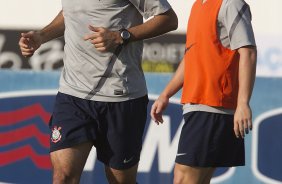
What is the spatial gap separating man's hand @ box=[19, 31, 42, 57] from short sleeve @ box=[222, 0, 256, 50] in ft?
3.48

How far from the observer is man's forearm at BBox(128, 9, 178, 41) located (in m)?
4.52

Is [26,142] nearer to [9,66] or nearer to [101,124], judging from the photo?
[9,66]

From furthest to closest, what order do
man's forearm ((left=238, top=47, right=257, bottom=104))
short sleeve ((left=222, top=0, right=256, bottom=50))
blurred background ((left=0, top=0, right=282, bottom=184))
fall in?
blurred background ((left=0, top=0, right=282, bottom=184)) → short sleeve ((left=222, top=0, right=256, bottom=50)) → man's forearm ((left=238, top=47, right=257, bottom=104))

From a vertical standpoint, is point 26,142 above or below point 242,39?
below

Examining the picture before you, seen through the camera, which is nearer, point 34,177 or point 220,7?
point 220,7

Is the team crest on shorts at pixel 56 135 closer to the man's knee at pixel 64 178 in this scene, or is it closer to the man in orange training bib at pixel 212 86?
the man's knee at pixel 64 178

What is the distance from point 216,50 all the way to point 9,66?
276 cm

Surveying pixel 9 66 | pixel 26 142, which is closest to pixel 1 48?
pixel 9 66

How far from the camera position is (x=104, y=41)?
4.39 m

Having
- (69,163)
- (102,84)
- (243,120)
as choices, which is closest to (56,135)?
(69,163)

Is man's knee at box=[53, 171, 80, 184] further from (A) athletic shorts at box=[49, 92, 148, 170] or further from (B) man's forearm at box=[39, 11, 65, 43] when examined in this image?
(B) man's forearm at box=[39, 11, 65, 43]

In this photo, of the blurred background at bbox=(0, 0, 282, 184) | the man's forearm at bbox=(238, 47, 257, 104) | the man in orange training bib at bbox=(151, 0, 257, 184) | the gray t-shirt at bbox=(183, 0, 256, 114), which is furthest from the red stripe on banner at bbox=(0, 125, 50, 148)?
the man's forearm at bbox=(238, 47, 257, 104)

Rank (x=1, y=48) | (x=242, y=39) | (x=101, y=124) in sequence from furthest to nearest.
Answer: (x=1, y=48) → (x=101, y=124) → (x=242, y=39)

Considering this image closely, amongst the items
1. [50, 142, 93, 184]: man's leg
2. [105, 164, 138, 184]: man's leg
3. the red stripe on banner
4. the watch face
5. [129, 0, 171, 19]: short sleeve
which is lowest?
the red stripe on banner
